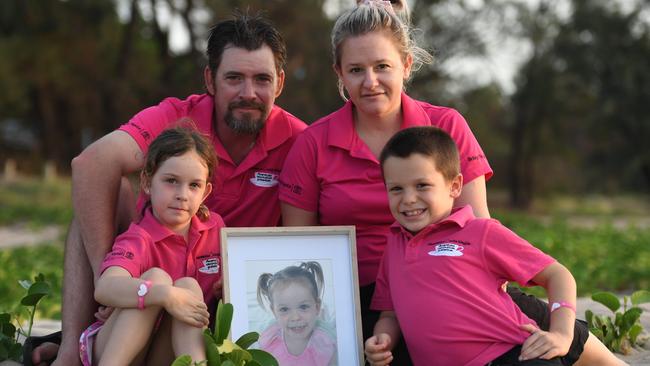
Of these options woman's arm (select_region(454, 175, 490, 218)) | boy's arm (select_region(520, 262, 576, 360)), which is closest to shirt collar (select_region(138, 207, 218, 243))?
woman's arm (select_region(454, 175, 490, 218))

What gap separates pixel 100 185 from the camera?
442cm

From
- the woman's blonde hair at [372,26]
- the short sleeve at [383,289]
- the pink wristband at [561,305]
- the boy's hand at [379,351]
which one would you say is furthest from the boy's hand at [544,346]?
the woman's blonde hair at [372,26]

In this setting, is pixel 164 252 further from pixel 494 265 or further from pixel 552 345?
pixel 552 345

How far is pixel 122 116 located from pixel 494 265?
26.7 m

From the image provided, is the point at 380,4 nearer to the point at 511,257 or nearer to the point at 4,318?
the point at 511,257

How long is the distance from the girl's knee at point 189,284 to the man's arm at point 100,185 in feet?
2.41

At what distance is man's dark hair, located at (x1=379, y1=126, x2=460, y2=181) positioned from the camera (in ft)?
12.5

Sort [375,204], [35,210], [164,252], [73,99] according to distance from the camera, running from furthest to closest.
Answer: [73,99] → [35,210] → [375,204] → [164,252]

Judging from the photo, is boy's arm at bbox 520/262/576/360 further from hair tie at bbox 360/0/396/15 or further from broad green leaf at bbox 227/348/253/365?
hair tie at bbox 360/0/396/15

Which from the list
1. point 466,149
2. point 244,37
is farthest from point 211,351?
point 244,37

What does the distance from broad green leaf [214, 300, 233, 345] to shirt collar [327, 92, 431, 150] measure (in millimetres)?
1158

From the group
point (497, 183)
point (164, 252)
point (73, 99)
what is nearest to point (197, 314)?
point (164, 252)

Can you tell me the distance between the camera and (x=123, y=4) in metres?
→ 28.1

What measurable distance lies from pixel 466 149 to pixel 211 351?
1594 mm
